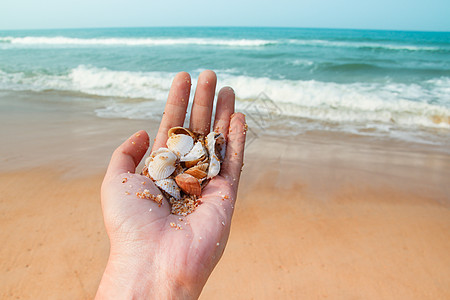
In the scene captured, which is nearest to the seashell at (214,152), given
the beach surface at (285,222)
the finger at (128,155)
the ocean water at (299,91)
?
the finger at (128,155)

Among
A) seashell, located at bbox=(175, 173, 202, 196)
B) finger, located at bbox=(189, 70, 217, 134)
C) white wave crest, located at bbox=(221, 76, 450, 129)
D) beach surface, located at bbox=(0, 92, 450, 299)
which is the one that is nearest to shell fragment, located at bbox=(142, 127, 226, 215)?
seashell, located at bbox=(175, 173, 202, 196)

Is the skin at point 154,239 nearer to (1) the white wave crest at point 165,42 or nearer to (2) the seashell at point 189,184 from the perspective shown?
(2) the seashell at point 189,184

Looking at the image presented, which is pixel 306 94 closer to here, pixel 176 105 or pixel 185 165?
pixel 176 105

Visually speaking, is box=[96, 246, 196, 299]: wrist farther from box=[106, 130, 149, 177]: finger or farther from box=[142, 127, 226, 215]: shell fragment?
box=[106, 130, 149, 177]: finger

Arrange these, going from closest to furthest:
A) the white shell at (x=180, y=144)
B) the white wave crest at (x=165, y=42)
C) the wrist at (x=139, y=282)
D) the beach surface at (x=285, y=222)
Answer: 1. the wrist at (x=139, y=282)
2. the beach surface at (x=285, y=222)
3. the white shell at (x=180, y=144)
4. the white wave crest at (x=165, y=42)

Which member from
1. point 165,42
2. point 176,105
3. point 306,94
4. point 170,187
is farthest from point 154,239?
point 165,42
